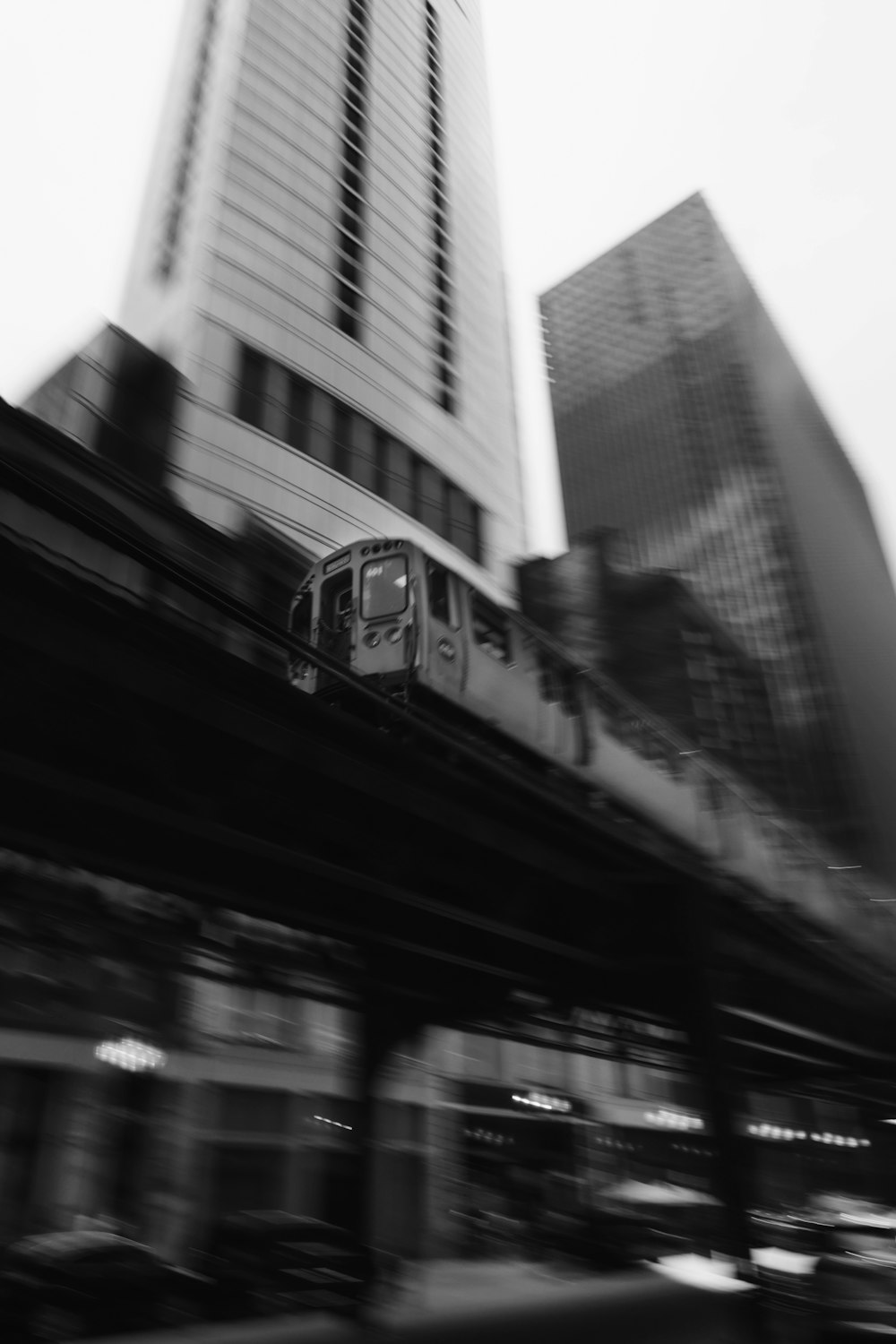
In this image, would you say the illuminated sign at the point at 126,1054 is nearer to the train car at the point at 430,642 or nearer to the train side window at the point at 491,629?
the train car at the point at 430,642

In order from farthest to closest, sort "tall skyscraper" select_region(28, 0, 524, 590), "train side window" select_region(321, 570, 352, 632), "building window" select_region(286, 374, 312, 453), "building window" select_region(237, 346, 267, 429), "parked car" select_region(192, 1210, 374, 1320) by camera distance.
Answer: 1. "building window" select_region(286, 374, 312, 453)
2. "tall skyscraper" select_region(28, 0, 524, 590)
3. "building window" select_region(237, 346, 267, 429)
4. "train side window" select_region(321, 570, 352, 632)
5. "parked car" select_region(192, 1210, 374, 1320)

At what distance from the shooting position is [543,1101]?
127 feet

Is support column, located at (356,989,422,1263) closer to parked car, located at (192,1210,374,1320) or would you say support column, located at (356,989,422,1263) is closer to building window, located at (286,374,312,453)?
parked car, located at (192,1210,374,1320)

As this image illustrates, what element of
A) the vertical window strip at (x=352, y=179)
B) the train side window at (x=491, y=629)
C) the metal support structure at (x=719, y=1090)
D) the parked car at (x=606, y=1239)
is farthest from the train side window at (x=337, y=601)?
the vertical window strip at (x=352, y=179)

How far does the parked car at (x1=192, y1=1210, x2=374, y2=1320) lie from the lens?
36.3 ft

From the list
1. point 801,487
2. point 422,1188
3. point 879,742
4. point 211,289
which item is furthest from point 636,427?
point 422,1188

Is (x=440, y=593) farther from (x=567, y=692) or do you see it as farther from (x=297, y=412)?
(x=297, y=412)

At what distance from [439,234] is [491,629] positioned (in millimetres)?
40165

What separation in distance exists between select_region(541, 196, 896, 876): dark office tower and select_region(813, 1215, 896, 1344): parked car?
8952cm

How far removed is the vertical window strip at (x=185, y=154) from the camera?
120ft

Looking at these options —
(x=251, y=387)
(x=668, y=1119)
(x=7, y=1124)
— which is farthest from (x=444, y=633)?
(x=668, y=1119)

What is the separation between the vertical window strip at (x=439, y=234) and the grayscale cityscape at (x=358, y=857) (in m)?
0.29

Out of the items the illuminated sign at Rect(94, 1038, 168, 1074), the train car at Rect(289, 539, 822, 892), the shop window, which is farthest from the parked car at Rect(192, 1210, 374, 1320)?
the shop window

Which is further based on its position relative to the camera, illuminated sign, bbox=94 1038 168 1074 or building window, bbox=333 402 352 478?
building window, bbox=333 402 352 478
